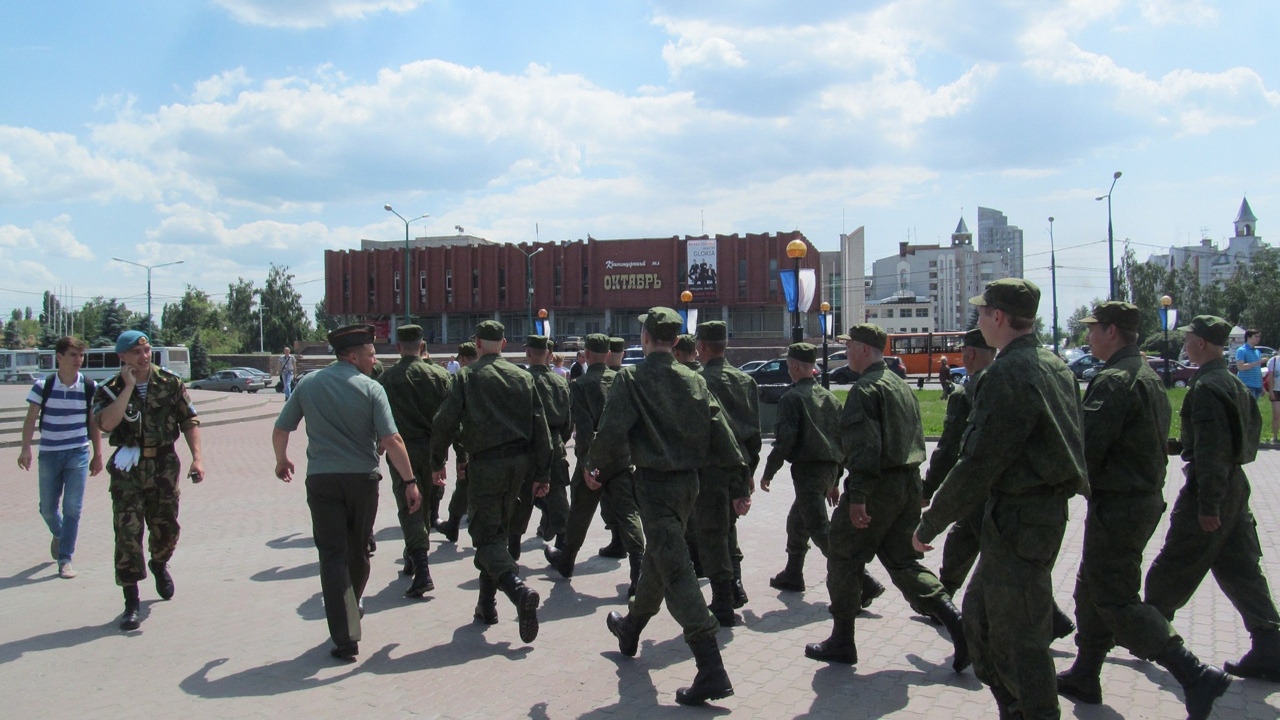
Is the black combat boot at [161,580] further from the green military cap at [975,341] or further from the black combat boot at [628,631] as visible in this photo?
the green military cap at [975,341]

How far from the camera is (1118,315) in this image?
4508 mm

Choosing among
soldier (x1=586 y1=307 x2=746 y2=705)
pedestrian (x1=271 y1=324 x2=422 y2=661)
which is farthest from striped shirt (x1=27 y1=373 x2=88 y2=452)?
soldier (x1=586 y1=307 x2=746 y2=705)

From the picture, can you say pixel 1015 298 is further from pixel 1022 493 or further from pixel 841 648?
pixel 841 648

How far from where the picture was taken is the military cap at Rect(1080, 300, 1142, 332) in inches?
177

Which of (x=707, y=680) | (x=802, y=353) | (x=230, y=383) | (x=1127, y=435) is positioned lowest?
(x=230, y=383)

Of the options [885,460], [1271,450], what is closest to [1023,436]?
[885,460]

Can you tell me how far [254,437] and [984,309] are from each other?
62.0ft

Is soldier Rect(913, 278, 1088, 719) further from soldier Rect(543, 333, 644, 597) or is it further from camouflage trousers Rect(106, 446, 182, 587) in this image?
camouflage trousers Rect(106, 446, 182, 587)

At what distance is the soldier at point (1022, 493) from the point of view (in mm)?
3504

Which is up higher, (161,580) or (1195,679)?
(1195,679)

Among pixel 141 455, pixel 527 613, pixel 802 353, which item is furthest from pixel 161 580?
pixel 802 353

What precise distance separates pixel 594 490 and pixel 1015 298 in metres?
3.39

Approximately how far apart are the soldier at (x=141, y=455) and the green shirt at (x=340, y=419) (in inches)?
50.7

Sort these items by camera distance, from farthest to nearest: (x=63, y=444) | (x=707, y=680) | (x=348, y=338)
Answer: (x=63, y=444), (x=348, y=338), (x=707, y=680)
